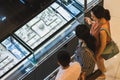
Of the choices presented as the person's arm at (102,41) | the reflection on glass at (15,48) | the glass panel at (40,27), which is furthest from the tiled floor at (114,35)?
the reflection on glass at (15,48)

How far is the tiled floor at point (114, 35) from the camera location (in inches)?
221

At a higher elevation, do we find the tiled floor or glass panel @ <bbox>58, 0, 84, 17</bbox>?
glass panel @ <bbox>58, 0, 84, 17</bbox>

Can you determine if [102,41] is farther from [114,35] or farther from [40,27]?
[114,35]

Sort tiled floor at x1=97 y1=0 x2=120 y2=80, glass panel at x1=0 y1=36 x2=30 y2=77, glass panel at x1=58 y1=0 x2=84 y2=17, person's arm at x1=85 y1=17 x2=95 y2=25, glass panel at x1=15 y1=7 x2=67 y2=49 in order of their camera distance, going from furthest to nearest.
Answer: tiled floor at x1=97 y1=0 x2=120 y2=80 < glass panel at x1=58 y1=0 x2=84 y2=17 < person's arm at x1=85 y1=17 x2=95 y2=25 < glass panel at x1=15 y1=7 x2=67 y2=49 < glass panel at x1=0 y1=36 x2=30 y2=77

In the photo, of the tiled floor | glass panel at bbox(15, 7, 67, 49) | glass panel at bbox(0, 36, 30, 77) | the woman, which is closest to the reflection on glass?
glass panel at bbox(0, 36, 30, 77)

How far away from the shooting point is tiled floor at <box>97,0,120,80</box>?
561cm

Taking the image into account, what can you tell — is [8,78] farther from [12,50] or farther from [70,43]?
[70,43]

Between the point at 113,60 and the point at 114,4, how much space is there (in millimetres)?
1277

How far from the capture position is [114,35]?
6090 millimetres

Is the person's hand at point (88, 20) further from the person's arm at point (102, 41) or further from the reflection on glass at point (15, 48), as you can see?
the reflection on glass at point (15, 48)

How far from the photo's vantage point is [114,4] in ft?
21.7

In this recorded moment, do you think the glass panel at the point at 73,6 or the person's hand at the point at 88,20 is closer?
the person's hand at the point at 88,20

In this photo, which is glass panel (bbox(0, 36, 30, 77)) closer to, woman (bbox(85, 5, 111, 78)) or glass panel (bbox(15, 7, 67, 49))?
glass panel (bbox(15, 7, 67, 49))

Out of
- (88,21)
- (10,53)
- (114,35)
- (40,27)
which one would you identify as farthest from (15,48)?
(114,35)
